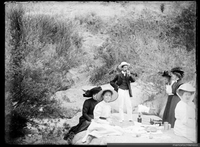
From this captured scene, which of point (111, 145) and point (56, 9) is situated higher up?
point (56, 9)

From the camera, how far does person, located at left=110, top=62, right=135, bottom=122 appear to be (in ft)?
19.2

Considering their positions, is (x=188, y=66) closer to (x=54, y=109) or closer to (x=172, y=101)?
(x=172, y=101)

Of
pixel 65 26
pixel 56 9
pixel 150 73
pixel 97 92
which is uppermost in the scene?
pixel 56 9

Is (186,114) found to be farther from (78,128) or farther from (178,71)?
Answer: (78,128)

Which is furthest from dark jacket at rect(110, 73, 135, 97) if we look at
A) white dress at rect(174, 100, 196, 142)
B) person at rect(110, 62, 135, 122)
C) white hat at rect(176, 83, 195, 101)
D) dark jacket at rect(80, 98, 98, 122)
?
white dress at rect(174, 100, 196, 142)

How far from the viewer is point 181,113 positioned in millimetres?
5707

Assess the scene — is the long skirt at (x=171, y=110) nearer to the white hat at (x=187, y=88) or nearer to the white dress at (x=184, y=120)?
the white dress at (x=184, y=120)

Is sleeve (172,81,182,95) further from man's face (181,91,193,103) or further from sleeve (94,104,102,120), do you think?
sleeve (94,104,102,120)

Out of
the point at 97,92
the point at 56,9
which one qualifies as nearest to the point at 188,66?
the point at 97,92

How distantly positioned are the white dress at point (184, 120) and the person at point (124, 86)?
116 cm

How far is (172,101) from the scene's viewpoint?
19.1 ft

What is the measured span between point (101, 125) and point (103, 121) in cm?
11

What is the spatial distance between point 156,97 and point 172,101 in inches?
15.9

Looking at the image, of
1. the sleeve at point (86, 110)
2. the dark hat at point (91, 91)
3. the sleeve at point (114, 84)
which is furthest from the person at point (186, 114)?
the sleeve at point (86, 110)
